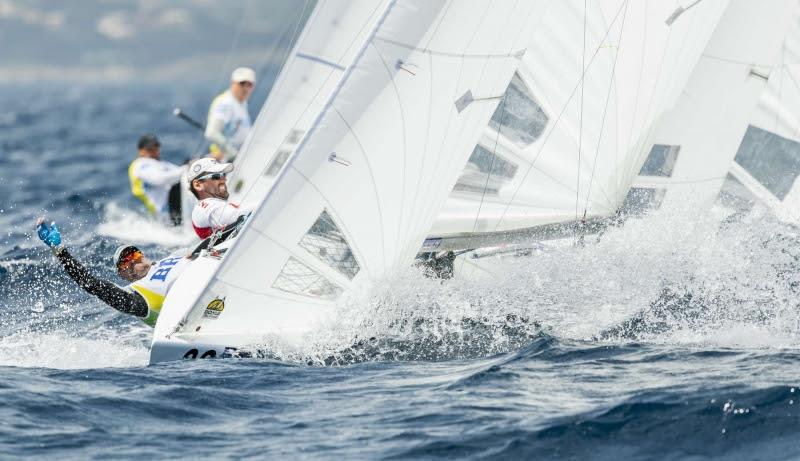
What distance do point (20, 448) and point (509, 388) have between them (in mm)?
2096

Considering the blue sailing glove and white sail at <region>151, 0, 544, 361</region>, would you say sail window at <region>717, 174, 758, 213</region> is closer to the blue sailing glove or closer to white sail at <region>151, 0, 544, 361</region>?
white sail at <region>151, 0, 544, 361</region>

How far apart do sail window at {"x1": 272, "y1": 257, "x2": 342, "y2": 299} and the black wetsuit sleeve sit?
3.71ft

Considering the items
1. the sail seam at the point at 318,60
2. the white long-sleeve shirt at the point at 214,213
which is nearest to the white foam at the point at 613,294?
the white long-sleeve shirt at the point at 214,213

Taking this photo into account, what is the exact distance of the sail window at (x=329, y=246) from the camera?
6160 millimetres

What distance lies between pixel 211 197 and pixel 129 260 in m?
0.63

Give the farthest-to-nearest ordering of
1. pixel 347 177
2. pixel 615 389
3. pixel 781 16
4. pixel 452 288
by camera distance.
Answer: pixel 781 16 < pixel 452 288 < pixel 347 177 < pixel 615 389

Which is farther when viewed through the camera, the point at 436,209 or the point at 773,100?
the point at 773,100

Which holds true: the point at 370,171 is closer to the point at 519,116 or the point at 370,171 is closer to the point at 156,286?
the point at 519,116

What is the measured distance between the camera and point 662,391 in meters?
5.12

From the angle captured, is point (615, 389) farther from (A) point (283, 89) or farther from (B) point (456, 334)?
(A) point (283, 89)

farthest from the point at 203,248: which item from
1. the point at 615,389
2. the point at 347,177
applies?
the point at 615,389

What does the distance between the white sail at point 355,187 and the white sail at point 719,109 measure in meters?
1.84

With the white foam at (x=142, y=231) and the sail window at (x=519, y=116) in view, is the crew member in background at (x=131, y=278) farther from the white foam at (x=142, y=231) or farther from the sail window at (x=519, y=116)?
the white foam at (x=142, y=231)

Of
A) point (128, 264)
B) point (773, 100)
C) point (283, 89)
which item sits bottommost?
point (128, 264)
